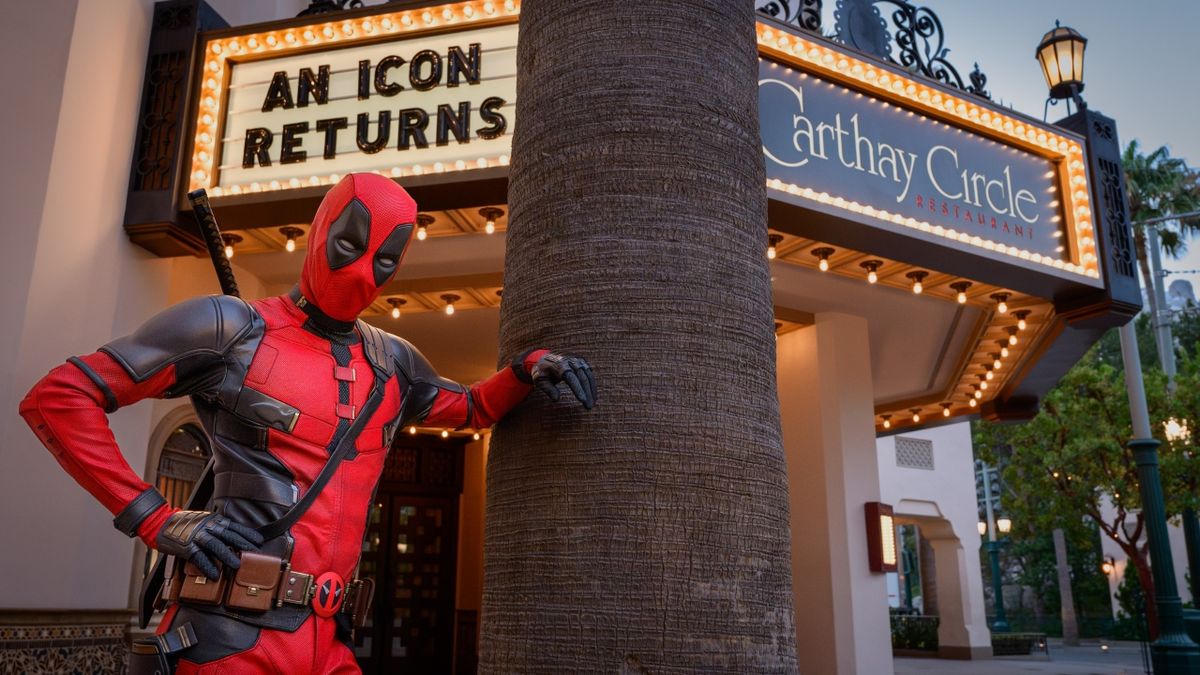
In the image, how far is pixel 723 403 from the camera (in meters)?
2.01

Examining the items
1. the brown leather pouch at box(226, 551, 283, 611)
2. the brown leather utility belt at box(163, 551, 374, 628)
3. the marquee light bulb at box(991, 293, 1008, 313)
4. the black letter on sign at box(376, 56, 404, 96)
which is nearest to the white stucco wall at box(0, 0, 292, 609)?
the black letter on sign at box(376, 56, 404, 96)

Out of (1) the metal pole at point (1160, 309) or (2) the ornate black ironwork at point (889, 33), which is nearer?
(2) the ornate black ironwork at point (889, 33)

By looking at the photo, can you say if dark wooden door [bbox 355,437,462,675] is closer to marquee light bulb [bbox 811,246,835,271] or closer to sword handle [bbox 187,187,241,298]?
marquee light bulb [bbox 811,246,835,271]

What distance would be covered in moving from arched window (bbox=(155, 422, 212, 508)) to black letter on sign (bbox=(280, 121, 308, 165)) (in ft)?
8.88

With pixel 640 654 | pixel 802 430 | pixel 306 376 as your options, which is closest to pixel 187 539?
pixel 306 376

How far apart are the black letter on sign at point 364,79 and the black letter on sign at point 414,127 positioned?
0.39 metres

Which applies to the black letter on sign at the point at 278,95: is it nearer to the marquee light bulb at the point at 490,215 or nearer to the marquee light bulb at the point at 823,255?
the marquee light bulb at the point at 490,215

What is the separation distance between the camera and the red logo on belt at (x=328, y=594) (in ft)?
7.48

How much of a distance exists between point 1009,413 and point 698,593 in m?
12.2

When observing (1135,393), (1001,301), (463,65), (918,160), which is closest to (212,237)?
(463,65)

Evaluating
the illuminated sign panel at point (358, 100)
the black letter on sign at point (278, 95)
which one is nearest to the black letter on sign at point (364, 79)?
the illuminated sign panel at point (358, 100)

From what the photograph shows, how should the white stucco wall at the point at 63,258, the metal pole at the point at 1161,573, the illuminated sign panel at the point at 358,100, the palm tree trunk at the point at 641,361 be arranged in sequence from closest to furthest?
the palm tree trunk at the point at 641,361 < the white stucco wall at the point at 63,258 < the illuminated sign panel at the point at 358,100 < the metal pole at the point at 1161,573

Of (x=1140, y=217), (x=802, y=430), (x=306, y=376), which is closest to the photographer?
(x=306, y=376)

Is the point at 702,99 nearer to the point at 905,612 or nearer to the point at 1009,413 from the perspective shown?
the point at 1009,413
